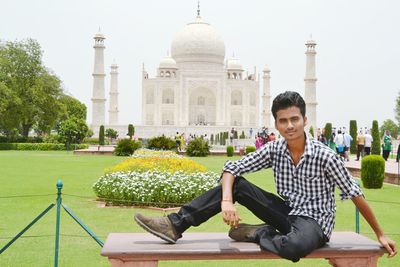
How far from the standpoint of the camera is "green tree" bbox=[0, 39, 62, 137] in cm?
2979

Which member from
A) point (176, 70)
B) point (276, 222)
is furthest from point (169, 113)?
point (276, 222)

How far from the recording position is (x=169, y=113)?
47062 mm

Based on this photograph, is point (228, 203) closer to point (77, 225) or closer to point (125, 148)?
point (77, 225)

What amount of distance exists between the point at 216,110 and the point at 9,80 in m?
20.4

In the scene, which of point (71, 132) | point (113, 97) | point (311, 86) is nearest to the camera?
point (71, 132)

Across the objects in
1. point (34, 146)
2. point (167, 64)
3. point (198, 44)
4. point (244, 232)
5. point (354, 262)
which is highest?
point (198, 44)

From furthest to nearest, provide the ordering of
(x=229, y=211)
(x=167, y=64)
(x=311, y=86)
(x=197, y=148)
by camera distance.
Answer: (x=167, y=64) → (x=311, y=86) → (x=197, y=148) → (x=229, y=211)

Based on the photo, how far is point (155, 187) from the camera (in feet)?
24.6

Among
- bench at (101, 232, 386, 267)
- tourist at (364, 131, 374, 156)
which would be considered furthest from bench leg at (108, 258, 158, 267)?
tourist at (364, 131, 374, 156)

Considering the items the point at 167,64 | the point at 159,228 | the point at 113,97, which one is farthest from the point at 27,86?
the point at 159,228

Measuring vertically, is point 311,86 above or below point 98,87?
above

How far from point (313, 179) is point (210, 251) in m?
0.68

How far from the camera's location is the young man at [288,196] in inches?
121

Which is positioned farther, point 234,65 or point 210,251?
point 234,65
